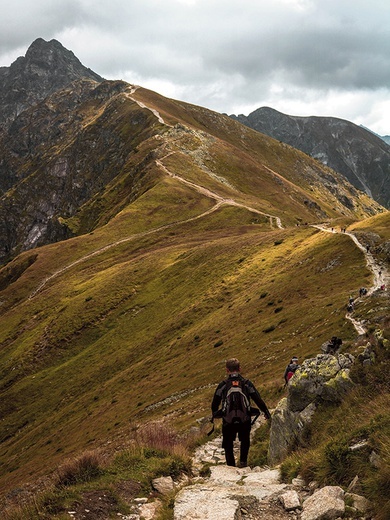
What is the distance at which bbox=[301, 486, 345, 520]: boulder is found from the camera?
27.8ft

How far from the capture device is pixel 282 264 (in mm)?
72375

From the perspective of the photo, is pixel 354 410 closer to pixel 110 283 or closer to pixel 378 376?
pixel 378 376

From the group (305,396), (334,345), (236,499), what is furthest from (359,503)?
(334,345)

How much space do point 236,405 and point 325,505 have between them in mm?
4543

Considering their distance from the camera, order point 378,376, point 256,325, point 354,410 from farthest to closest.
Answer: point 256,325
point 378,376
point 354,410

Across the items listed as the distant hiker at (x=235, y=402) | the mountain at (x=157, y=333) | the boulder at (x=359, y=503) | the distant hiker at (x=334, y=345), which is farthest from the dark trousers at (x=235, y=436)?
the distant hiker at (x=334, y=345)

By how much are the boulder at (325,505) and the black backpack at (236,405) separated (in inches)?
149

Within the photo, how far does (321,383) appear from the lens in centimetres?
1534

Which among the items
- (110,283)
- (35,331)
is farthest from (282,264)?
(35,331)

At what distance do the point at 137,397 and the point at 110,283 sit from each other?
174ft

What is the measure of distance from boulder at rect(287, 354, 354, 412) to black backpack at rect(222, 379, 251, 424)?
3.39 metres

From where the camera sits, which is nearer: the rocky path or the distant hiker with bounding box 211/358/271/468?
the rocky path

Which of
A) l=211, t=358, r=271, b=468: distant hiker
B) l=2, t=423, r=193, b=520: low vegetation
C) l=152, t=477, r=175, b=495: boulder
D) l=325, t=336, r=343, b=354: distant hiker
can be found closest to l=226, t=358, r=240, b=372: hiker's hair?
l=211, t=358, r=271, b=468: distant hiker

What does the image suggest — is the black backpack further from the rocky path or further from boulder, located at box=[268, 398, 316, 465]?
boulder, located at box=[268, 398, 316, 465]
